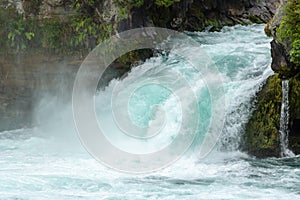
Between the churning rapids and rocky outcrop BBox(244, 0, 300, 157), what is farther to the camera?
rocky outcrop BBox(244, 0, 300, 157)

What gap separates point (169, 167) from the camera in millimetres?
11539

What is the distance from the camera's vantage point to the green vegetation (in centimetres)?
1165

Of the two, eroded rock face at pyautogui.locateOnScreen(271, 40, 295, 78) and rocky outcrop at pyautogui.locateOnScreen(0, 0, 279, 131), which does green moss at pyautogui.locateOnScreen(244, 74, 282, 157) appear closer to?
eroded rock face at pyautogui.locateOnScreen(271, 40, 295, 78)

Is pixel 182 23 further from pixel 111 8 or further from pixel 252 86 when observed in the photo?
pixel 252 86

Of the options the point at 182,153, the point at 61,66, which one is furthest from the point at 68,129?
the point at 182,153

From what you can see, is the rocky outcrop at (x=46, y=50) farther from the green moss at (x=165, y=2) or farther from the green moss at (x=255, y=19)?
the green moss at (x=255, y=19)

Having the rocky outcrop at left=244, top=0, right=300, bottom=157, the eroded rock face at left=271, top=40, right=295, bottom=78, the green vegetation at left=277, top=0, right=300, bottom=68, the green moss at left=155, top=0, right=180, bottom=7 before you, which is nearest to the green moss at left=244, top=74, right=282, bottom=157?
the rocky outcrop at left=244, top=0, right=300, bottom=157

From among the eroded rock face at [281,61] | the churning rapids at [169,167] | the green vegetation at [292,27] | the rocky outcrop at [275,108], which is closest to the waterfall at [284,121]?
the rocky outcrop at [275,108]

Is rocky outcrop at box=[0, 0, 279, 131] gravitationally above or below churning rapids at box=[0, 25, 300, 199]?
above

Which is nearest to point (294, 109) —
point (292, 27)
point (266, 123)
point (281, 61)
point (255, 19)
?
point (266, 123)

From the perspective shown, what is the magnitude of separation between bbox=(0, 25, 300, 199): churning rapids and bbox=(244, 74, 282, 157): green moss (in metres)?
0.20

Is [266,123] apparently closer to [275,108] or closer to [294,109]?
[275,108]

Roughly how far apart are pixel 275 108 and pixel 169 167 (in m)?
2.58

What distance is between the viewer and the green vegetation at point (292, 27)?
38.2 ft
